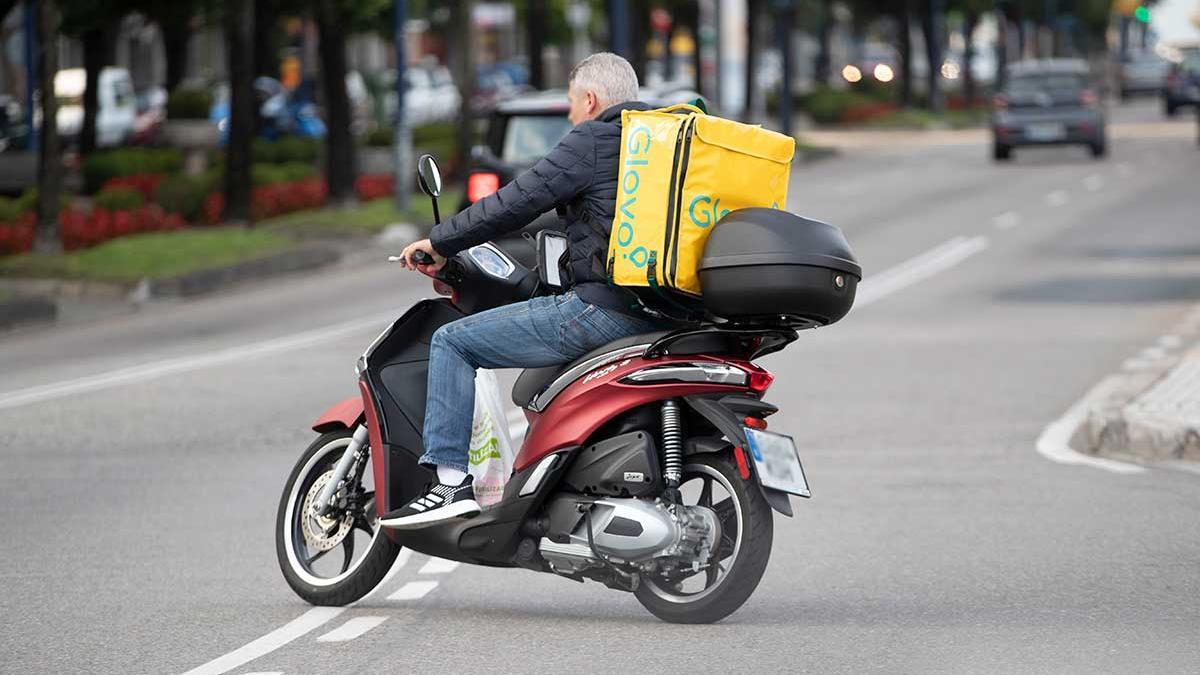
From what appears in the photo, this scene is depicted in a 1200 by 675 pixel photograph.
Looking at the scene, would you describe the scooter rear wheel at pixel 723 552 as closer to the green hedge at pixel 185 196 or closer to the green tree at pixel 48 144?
the green tree at pixel 48 144

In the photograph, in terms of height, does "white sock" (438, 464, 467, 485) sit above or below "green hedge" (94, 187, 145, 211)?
above

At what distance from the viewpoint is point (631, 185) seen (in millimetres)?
6859

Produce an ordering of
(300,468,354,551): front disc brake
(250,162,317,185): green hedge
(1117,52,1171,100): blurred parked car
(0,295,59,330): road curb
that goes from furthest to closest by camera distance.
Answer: (1117,52,1171,100): blurred parked car
(250,162,317,185): green hedge
(0,295,59,330): road curb
(300,468,354,551): front disc brake

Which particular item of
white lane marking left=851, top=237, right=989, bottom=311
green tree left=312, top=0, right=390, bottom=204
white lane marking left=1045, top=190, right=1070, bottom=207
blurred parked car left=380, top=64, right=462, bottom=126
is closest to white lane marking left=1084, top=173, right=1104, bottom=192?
white lane marking left=1045, top=190, right=1070, bottom=207

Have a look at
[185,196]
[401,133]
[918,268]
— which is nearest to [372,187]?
[401,133]

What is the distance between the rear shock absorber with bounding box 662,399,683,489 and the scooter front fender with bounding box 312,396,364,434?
1165mm

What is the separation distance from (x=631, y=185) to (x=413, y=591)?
6.16ft

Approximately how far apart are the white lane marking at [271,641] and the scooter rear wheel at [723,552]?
1039 mm

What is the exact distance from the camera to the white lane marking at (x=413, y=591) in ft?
25.8

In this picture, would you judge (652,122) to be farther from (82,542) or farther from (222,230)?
(222,230)

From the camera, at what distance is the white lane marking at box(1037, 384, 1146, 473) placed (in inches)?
432

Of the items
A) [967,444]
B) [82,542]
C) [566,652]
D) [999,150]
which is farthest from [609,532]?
[999,150]

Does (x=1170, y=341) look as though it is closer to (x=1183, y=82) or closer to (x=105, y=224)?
(x=105, y=224)

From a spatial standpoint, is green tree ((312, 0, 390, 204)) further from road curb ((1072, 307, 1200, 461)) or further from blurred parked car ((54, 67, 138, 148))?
blurred parked car ((54, 67, 138, 148))
